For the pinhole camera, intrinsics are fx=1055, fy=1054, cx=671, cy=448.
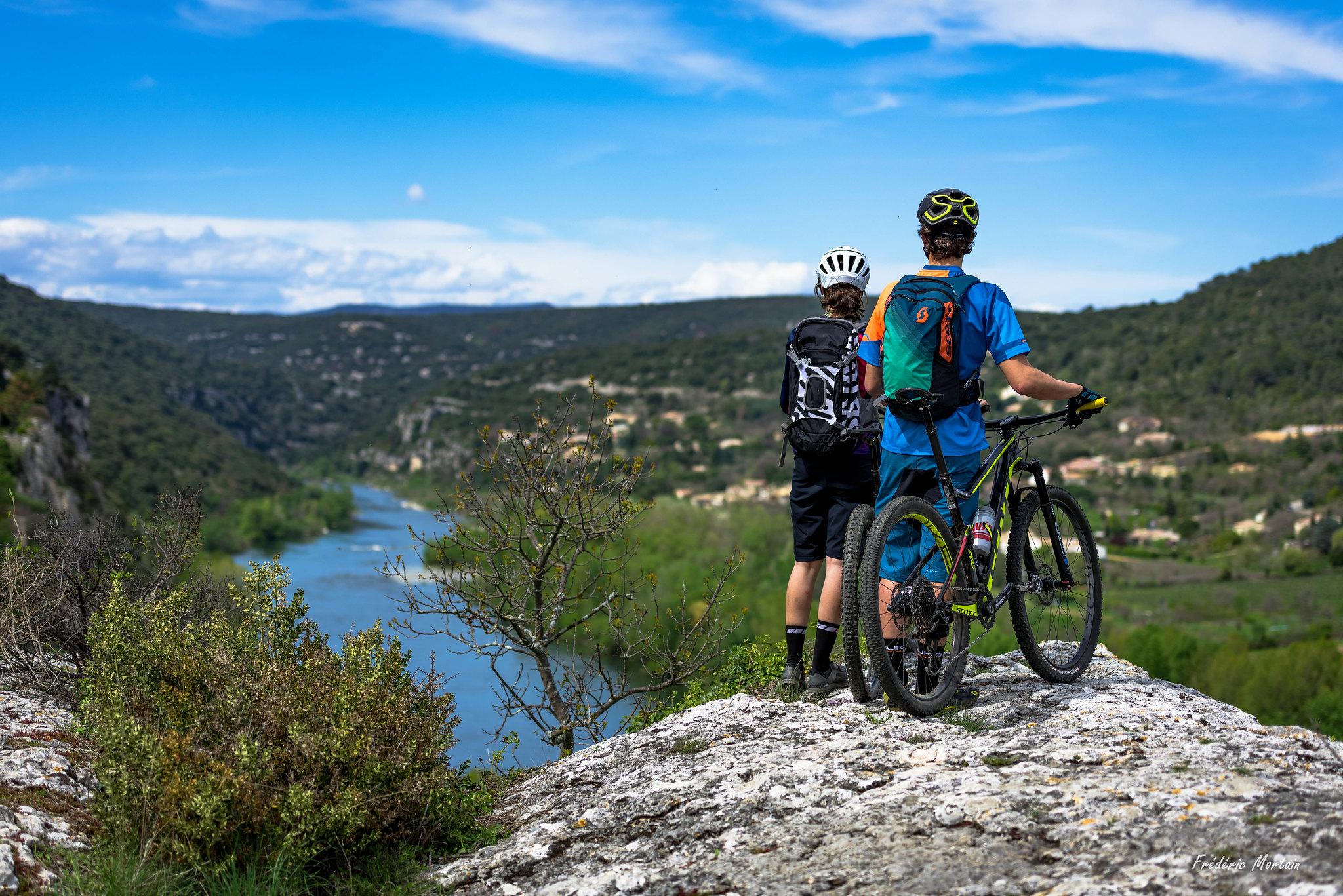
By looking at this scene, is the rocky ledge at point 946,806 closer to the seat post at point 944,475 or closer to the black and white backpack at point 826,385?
the seat post at point 944,475

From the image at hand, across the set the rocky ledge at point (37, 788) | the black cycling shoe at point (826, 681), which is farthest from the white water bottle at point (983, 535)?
the rocky ledge at point (37, 788)

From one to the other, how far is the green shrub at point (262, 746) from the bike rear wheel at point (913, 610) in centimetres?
169

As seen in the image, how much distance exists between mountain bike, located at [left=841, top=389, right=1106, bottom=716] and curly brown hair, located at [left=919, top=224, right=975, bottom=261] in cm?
60

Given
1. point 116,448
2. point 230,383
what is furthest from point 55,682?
point 230,383

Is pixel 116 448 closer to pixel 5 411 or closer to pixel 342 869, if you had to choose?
pixel 5 411

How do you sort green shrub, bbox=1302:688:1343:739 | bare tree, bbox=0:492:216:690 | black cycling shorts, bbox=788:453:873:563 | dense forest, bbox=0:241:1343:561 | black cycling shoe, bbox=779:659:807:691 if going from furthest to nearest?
dense forest, bbox=0:241:1343:561 → green shrub, bbox=1302:688:1343:739 → bare tree, bbox=0:492:216:690 → black cycling shoe, bbox=779:659:807:691 → black cycling shorts, bbox=788:453:873:563

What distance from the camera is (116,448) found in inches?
2763

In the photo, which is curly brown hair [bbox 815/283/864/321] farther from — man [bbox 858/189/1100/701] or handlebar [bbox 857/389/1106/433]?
handlebar [bbox 857/389/1106/433]

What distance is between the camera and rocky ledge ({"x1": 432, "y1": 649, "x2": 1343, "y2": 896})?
9.44ft

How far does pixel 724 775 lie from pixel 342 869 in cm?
138

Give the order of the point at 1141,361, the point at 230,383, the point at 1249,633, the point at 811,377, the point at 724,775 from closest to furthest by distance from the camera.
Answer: the point at 724,775 < the point at 811,377 < the point at 1249,633 < the point at 1141,361 < the point at 230,383

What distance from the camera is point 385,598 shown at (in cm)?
2644

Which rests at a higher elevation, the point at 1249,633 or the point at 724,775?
the point at 724,775

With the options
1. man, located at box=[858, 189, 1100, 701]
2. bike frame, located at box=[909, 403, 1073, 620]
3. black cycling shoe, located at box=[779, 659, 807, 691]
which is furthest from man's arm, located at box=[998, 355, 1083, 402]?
black cycling shoe, located at box=[779, 659, 807, 691]
